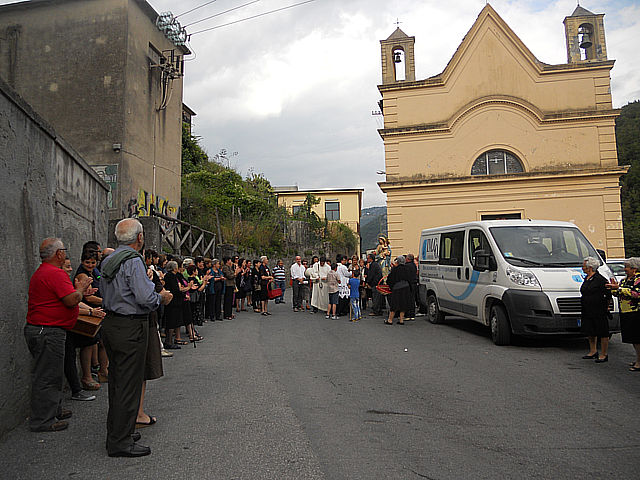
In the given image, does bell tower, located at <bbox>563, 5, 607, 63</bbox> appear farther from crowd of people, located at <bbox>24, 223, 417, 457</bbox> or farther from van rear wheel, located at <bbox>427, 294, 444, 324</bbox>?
crowd of people, located at <bbox>24, 223, 417, 457</bbox>

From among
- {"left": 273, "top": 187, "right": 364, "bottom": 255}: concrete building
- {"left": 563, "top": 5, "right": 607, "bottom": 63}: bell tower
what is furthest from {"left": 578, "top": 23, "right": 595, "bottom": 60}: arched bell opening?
{"left": 273, "top": 187, "right": 364, "bottom": 255}: concrete building

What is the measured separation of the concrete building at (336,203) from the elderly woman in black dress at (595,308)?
42.4m

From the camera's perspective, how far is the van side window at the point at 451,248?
11711 mm

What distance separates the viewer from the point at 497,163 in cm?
2247

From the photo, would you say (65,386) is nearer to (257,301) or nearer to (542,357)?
(542,357)

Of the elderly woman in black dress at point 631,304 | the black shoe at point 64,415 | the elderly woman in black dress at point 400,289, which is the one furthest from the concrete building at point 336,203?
the black shoe at point 64,415

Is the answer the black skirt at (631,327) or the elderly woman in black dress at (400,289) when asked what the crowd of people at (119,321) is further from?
the elderly woman in black dress at (400,289)

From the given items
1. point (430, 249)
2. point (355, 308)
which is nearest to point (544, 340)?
point (430, 249)

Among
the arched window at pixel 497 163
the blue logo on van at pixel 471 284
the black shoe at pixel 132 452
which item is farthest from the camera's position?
the arched window at pixel 497 163

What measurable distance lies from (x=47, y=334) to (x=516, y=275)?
301 inches

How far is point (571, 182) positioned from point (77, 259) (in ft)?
65.5

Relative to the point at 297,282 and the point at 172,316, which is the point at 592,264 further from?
the point at 297,282

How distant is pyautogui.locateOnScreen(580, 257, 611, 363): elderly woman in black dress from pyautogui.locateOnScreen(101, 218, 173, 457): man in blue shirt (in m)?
6.66

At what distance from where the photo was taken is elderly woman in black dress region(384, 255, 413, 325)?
13.2m
